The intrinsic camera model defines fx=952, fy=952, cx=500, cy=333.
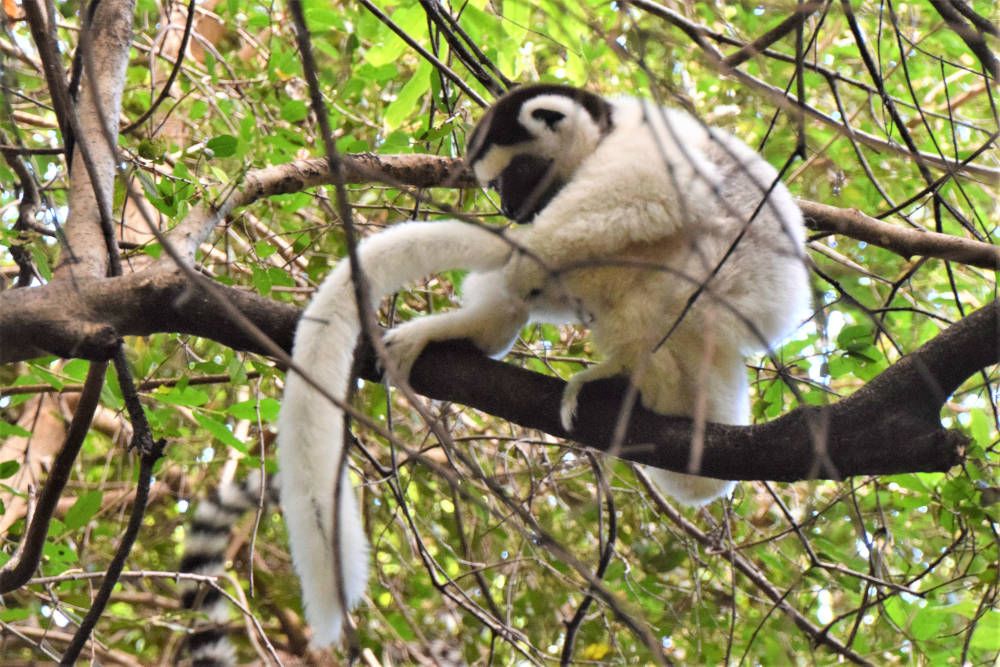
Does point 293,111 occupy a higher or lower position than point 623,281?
higher

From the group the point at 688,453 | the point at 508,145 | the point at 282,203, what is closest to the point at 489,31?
the point at 508,145

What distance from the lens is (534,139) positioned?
3.39 metres

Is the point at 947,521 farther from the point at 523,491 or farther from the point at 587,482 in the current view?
the point at 523,491

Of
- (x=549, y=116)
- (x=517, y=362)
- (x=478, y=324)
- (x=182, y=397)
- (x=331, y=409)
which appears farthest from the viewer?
(x=517, y=362)

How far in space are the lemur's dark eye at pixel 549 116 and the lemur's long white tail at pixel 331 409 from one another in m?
0.69

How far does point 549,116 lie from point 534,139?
0.31 feet

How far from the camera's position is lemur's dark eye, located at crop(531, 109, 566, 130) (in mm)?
3354

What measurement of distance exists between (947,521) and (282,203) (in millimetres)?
3238

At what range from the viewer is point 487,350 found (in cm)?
317

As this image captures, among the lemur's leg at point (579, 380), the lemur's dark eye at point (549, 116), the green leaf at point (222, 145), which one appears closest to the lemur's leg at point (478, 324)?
the lemur's leg at point (579, 380)

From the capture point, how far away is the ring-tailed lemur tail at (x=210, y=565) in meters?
4.18

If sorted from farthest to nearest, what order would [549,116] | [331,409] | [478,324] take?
[549,116]
[478,324]
[331,409]

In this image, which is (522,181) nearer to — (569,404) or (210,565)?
(569,404)

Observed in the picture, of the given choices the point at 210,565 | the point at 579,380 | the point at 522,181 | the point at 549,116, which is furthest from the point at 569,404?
the point at 210,565
